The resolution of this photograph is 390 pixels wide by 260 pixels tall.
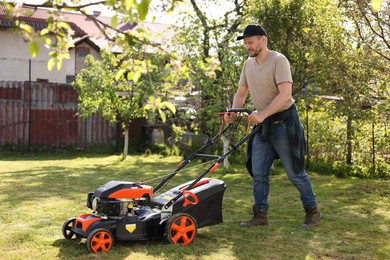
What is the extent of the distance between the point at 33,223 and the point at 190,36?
6.40 meters

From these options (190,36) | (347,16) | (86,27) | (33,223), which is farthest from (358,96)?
(86,27)

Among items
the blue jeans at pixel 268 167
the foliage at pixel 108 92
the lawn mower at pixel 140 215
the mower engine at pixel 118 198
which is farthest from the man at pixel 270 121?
the foliage at pixel 108 92

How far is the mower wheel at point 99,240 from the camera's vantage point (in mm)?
3635

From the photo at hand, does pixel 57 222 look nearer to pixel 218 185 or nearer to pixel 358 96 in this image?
pixel 218 185

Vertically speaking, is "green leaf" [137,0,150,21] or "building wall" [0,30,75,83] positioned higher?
"building wall" [0,30,75,83]

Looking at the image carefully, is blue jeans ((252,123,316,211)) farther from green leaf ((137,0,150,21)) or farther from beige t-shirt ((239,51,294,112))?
green leaf ((137,0,150,21))

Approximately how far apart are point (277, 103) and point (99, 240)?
1671 millimetres

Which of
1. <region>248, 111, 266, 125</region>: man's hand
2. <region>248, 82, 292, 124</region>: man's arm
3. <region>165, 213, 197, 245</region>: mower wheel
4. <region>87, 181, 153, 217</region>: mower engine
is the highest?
<region>248, 82, 292, 124</region>: man's arm

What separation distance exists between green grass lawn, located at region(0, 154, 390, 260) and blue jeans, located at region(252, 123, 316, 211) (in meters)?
0.26

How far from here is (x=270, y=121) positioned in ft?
14.9

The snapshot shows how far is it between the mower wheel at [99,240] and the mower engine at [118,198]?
0.51 ft

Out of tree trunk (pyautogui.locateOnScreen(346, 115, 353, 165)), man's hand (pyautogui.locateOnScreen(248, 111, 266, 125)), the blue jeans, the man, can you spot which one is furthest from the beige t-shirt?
tree trunk (pyautogui.locateOnScreen(346, 115, 353, 165))

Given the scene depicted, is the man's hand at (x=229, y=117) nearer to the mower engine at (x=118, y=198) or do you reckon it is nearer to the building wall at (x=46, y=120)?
the mower engine at (x=118, y=198)

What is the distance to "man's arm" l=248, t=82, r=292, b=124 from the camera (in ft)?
13.8
